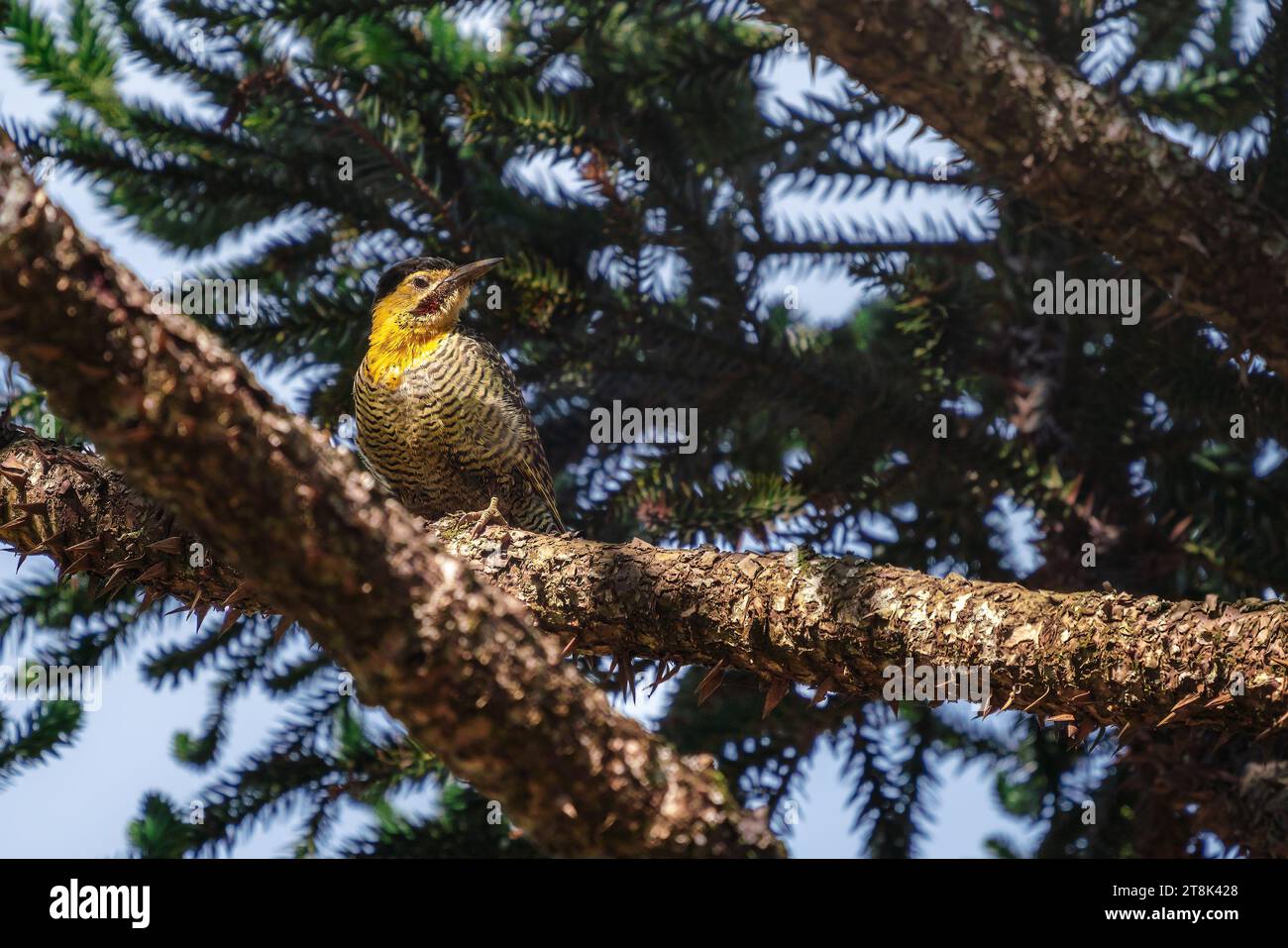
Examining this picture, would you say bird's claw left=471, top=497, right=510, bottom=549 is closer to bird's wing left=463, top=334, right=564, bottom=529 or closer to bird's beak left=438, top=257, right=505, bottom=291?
bird's wing left=463, top=334, right=564, bottom=529

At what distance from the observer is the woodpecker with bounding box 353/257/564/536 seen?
4273 millimetres

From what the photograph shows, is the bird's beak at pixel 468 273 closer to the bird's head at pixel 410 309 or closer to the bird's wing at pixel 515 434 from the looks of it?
the bird's head at pixel 410 309

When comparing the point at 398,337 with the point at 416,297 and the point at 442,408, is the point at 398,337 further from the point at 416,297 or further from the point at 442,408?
the point at 442,408

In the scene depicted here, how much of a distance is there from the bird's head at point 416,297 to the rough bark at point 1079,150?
1622mm

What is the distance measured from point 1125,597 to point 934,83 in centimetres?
165

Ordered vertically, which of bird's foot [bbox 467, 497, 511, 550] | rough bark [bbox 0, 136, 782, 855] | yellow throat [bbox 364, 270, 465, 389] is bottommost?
rough bark [bbox 0, 136, 782, 855]

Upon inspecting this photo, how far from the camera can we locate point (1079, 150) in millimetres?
3389

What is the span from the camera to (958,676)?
256cm

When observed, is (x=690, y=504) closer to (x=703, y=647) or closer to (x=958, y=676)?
(x=703, y=647)

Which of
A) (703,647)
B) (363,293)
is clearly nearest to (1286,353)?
(703,647)

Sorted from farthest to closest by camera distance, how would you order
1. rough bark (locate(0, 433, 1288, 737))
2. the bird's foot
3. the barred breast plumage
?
the barred breast plumage < the bird's foot < rough bark (locate(0, 433, 1288, 737))

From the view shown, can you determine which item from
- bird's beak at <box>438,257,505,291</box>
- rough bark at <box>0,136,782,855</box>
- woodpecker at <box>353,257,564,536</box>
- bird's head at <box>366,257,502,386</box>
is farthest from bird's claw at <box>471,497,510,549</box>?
rough bark at <box>0,136,782,855</box>

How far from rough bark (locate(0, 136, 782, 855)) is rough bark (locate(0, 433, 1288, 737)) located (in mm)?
560

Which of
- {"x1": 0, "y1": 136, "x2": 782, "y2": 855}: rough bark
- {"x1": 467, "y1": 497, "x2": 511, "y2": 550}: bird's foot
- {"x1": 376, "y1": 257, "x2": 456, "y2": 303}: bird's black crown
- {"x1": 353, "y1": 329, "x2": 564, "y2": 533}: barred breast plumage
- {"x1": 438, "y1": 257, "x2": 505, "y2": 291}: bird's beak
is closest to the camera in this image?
{"x1": 0, "y1": 136, "x2": 782, "y2": 855}: rough bark
